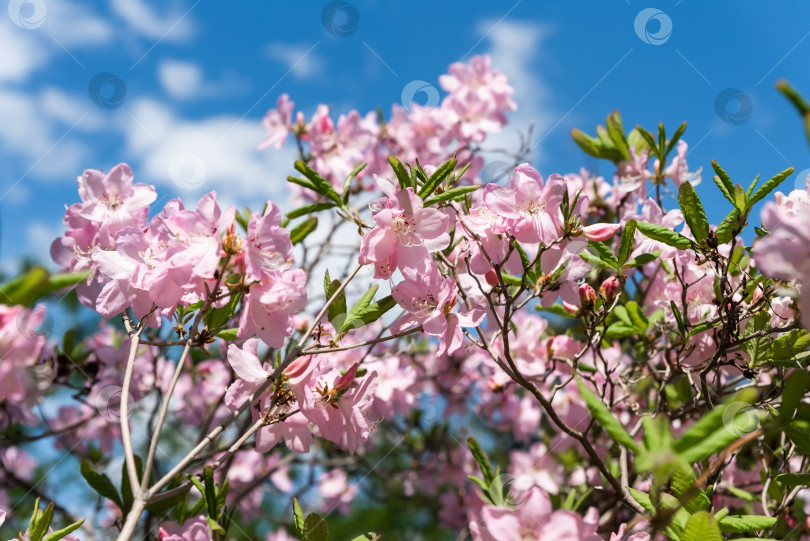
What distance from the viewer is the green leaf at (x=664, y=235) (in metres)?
1.38

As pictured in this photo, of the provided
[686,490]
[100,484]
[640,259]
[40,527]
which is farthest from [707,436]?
[100,484]

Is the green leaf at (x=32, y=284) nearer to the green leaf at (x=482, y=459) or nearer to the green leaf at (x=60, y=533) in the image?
the green leaf at (x=60, y=533)

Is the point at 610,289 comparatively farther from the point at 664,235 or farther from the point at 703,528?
the point at 703,528

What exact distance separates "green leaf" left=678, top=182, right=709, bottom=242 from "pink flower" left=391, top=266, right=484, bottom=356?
0.49 meters

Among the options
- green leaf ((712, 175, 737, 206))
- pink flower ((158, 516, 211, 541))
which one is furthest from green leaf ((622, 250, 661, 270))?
pink flower ((158, 516, 211, 541))

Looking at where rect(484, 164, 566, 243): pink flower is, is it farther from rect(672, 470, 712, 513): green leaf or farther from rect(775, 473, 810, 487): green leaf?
rect(775, 473, 810, 487): green leaf

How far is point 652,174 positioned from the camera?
2195mm

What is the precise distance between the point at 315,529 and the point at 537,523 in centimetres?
47

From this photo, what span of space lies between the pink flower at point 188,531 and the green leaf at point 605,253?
1034mm

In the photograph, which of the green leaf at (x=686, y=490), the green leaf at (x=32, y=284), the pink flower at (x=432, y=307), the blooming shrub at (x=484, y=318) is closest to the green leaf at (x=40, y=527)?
the blooming shrub at (x=484, y=318)

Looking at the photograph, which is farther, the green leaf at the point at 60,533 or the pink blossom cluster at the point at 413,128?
the pink blossom cluster at the point at 413,128

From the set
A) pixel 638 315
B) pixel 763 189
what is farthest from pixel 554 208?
pixel 638 315

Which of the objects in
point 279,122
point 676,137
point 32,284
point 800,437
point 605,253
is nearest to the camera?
point 32,284

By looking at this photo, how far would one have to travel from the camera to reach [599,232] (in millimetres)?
1353
